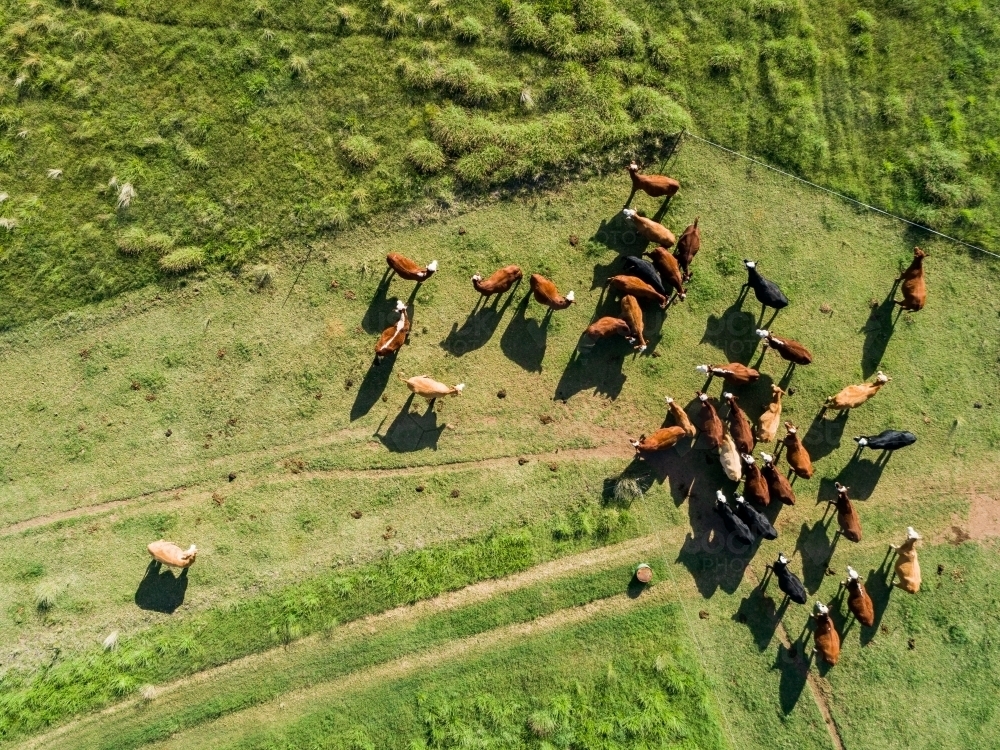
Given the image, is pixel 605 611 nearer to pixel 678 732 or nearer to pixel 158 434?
pixel 678 732

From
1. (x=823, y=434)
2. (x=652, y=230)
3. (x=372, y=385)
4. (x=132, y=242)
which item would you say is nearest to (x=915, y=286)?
(x=823, y=434)

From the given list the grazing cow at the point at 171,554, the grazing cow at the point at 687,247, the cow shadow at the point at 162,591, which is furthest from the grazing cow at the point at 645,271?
the cow shadow at the point at 162,591

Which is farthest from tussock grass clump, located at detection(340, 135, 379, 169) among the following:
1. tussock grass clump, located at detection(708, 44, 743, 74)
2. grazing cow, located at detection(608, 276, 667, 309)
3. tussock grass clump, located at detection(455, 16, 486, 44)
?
tussock grass clump, located at detection(708, 44, 743, 74)

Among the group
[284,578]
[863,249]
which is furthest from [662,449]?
[284,578]

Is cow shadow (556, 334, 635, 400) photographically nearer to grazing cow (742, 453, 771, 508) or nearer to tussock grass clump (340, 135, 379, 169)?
grazing cow (742, 453, 771, 508)

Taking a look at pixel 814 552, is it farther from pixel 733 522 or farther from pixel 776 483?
pixel 733 522

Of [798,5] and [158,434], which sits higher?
[798,5]
